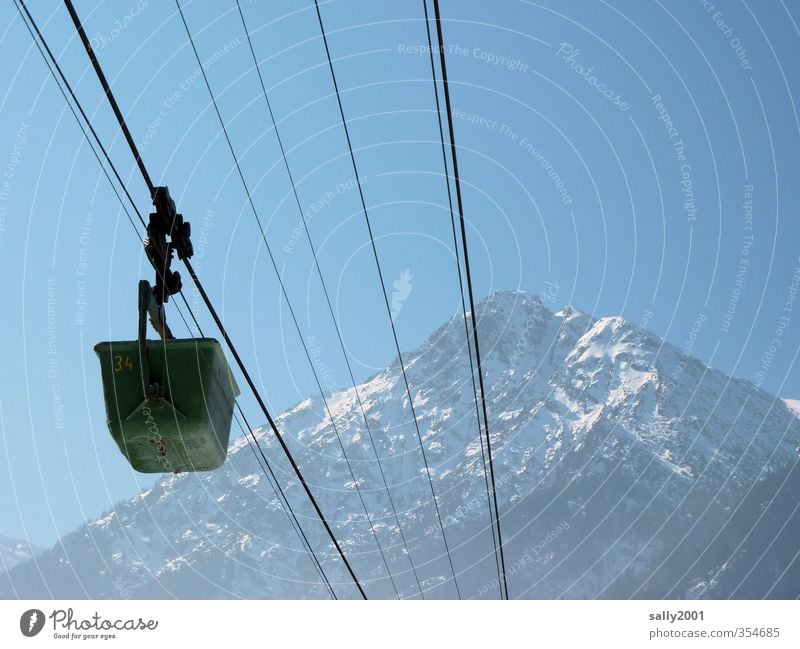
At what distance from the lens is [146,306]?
6758 mm

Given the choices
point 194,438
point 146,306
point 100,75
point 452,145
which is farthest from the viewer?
point 194,438

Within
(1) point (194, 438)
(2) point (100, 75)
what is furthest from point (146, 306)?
(2) point (100, 75)

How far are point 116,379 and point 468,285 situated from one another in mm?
2746
